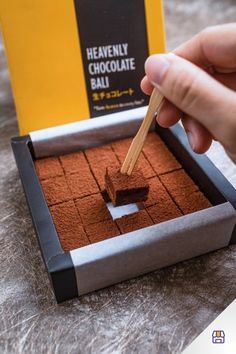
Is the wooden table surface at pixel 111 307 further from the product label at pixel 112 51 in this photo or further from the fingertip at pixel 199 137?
the product label at pixel 112 51

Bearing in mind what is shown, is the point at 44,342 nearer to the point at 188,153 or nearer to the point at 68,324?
the point at 68,324

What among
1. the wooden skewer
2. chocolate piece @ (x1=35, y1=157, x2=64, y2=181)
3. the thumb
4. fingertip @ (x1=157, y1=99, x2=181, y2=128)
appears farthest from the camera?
chocolate piece @ (x1=35, y1=157, x2=64, y2=181)

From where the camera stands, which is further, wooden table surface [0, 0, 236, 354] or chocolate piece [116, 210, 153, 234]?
chocolate piece [116, 210, 153, 234]

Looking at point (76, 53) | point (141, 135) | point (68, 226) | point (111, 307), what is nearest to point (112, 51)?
point (76, 53)

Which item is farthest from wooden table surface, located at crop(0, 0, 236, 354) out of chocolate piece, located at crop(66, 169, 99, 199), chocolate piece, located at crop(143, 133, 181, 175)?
chocolate piece, located at crop(143, 133, 181, 175)

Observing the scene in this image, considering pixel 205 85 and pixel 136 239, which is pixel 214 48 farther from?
pixel 136 239

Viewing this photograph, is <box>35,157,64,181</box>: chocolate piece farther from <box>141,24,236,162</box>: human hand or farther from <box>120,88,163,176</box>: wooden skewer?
<box>141,24,236,162</box>: human hand

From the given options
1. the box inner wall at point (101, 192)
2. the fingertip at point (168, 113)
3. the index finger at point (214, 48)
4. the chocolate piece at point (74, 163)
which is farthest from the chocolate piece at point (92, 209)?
the index finger at point (214, 48)
